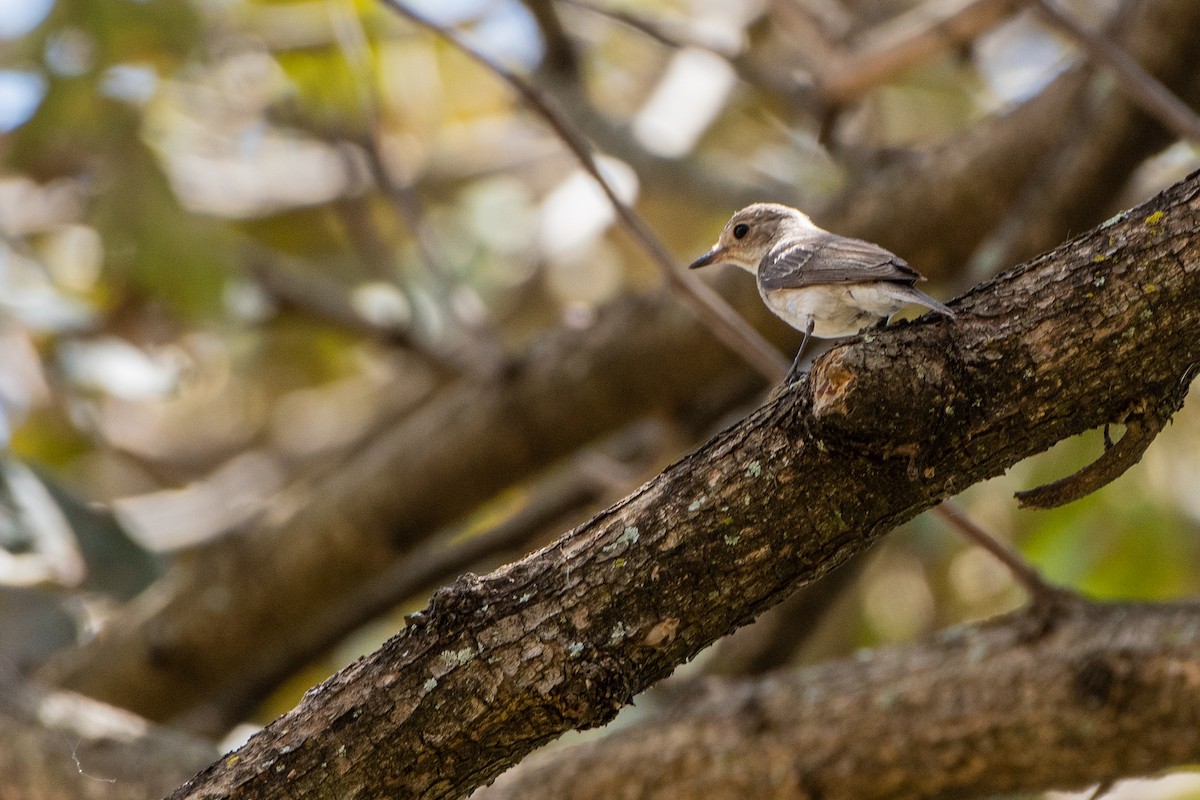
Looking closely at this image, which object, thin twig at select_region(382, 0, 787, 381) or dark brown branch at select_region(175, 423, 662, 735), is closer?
thin twig at select_region(382, 0, 787, 381)

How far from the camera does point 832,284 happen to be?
10.1ft

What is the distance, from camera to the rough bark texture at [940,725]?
11.0 feet

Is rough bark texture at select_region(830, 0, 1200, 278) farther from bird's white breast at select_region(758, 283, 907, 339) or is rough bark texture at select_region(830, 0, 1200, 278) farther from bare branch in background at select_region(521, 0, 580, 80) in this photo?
bare branch in background at select_region(521, 0, 580, 80)

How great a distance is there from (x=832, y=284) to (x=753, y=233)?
112 centimetres

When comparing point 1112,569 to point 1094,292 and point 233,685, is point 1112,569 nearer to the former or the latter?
point 1094,292

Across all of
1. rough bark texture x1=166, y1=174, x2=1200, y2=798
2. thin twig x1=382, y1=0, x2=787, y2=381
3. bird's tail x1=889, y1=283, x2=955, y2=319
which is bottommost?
rough bark texture x1=166, y1=174, x2=1200, y2=798

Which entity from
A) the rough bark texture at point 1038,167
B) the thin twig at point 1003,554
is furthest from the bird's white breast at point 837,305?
the rough bark texture at point 1038,167

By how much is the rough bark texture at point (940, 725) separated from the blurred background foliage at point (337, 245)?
44.3 inches

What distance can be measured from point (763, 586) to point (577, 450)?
11.1ft

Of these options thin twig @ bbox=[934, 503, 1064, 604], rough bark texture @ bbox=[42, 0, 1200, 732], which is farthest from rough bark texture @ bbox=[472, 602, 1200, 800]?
rough bark texture @ bbox=[42, 0, 1200, 732]

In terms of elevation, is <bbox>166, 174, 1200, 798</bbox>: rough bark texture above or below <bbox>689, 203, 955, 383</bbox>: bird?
below

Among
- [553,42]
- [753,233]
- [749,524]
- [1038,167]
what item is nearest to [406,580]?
[753,233]

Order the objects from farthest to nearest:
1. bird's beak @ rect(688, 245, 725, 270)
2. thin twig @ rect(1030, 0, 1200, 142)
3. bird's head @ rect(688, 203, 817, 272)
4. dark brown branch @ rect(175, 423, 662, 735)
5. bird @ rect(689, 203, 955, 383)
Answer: dark brown branch @ rect(175, 423, 662, 735), bird's beak @ rect(688, 245, 725, 270), bird's head @ rect(688, 203, 817, 272), thin twig @ rect(1030, 0, 1200, 142), bird @ rect(689, 203, 955, 383)

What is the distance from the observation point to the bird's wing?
2932mm
